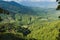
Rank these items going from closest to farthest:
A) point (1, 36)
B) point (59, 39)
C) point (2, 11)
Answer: point (2, 11)
point (59, 39)
point (1, 36)

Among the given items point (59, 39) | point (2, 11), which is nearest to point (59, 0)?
point (59, 39)

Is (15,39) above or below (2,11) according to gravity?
below

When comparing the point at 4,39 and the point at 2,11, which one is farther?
the point at 4,39

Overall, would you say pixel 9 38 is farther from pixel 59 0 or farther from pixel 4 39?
pixel 59 0

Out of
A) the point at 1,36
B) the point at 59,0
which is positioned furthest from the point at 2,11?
the point at 1,36

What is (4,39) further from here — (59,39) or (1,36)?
(59,39)

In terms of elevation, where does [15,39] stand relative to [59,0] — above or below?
below

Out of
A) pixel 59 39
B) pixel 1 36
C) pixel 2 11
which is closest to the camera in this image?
pixel 2 11

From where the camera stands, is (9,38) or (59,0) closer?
(59,0)
